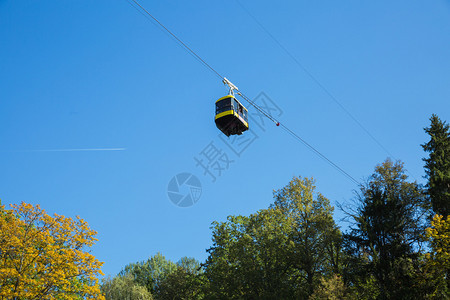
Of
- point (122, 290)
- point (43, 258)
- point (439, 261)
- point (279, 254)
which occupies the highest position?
point (122, 290)

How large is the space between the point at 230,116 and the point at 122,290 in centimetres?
4160

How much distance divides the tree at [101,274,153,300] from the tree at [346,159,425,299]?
3263 cm

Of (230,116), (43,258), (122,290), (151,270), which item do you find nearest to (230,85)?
(230,116)

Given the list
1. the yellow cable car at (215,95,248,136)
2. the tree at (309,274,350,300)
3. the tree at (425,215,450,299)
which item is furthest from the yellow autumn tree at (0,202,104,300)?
the tree at (425,215,450,299)

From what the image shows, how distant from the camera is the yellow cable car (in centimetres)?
2644

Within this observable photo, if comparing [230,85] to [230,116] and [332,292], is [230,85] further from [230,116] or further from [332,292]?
[332,292]

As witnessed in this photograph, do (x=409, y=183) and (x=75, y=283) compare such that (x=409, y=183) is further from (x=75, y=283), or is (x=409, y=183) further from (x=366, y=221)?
(x=75, y=283)

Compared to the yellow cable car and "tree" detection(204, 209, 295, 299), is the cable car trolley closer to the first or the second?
the yellow cable car

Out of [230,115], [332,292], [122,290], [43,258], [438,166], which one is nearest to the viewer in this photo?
[43,258]

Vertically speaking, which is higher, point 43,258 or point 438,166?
point 43,258

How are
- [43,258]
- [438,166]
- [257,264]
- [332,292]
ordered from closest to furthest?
[43,258] < [332,292] < [438,166] < [257,264]

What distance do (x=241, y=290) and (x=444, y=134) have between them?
910 inches

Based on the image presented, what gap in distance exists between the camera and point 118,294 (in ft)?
188

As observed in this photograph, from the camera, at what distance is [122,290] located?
57.8m
